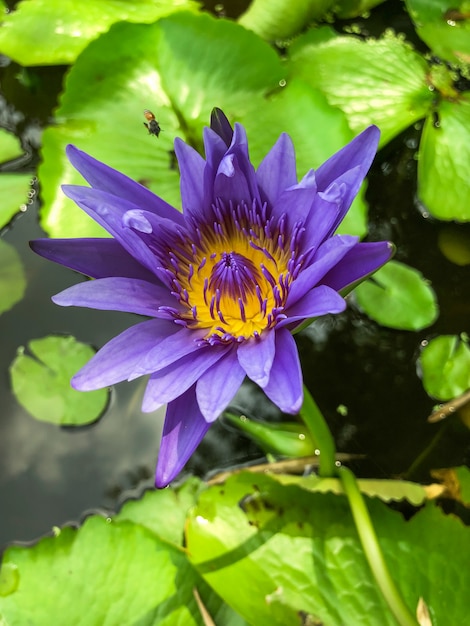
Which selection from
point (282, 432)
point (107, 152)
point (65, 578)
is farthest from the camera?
point (107, 152)

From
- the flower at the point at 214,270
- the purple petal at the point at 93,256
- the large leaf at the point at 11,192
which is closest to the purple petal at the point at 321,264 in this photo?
the flower at the point at 214,270

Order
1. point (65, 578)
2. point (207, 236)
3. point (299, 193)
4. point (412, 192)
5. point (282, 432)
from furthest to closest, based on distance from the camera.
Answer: point (412, 192) → point (282, 432) → point (65, 578) → point (207, 236) → point (299, 193)

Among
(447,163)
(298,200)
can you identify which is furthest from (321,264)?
(447,163)

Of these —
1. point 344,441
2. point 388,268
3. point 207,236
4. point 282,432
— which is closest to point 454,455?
point 344,441

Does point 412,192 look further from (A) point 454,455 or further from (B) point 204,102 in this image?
(A) point 454,455

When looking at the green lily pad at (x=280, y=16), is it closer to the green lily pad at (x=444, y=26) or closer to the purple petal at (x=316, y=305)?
the green lily pad at (x=444, y=26)

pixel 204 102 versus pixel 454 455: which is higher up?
pixel 204 102

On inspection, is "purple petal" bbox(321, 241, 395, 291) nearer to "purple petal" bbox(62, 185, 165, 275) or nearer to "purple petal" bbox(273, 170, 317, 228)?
"purple petal" bbox(273, 170, 317, 228)
